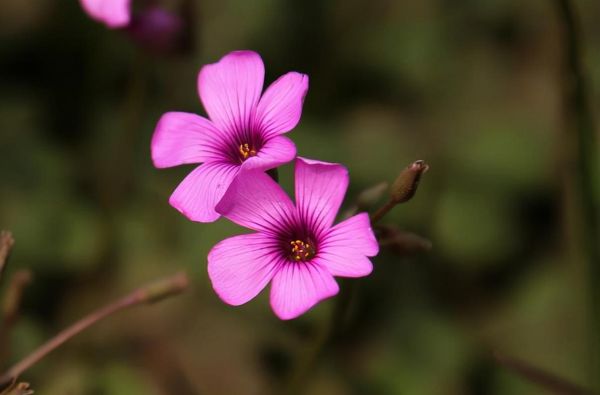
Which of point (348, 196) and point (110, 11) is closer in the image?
point (110, 11)

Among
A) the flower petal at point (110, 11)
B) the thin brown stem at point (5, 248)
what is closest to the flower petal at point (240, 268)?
the thin brown stem at point (5, 248)

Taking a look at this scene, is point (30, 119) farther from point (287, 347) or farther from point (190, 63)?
point (287, 347)

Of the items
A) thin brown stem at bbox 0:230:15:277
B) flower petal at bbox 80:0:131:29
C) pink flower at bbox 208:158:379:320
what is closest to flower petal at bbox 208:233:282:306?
pink flower at bbox 208:158:379:320

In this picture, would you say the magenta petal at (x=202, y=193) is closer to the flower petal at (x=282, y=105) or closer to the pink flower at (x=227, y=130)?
the pink flower at (x=227, y=130)

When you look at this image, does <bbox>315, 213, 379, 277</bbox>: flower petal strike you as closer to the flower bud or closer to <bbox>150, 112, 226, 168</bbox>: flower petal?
the flower bud

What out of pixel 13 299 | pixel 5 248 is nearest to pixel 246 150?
pixel 5 248

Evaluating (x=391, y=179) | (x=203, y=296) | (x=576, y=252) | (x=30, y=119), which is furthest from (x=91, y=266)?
(x=576, y=252)

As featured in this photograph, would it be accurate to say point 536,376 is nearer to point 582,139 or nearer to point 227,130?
point 582,139
